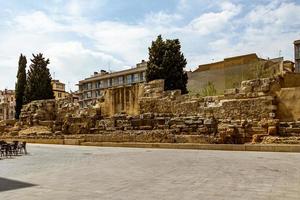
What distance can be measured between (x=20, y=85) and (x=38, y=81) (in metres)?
4.56

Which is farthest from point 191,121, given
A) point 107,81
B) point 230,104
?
point 107,81

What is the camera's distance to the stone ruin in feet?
61.0

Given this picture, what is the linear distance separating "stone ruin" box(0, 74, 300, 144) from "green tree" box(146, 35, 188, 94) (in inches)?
290

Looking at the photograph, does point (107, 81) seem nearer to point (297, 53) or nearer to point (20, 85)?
point (20, 85)

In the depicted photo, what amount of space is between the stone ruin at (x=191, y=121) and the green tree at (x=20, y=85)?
15670 mm

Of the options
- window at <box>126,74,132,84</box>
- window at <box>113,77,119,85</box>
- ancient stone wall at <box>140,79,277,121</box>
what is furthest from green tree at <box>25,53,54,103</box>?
window at <box>113,77,119,85</box>

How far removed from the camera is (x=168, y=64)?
33938 mm

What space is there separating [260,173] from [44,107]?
2397cm

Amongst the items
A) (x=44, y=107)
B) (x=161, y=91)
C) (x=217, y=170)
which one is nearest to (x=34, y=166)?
(x=217, y=170)

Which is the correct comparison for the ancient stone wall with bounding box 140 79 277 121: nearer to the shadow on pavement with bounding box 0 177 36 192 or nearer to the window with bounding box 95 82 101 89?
the shadow on pavement with bounding box 0 177 36 192

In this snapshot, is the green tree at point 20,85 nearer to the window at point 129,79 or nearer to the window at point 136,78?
the window at point 136,78

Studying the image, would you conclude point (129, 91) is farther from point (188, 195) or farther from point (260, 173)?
point (188, 195)

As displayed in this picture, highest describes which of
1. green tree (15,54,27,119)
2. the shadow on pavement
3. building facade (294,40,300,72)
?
building facade (294,40,300,72)

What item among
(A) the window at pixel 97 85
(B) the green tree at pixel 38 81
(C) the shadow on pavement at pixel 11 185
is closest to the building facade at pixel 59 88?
(A) the window at pixel 97 85
